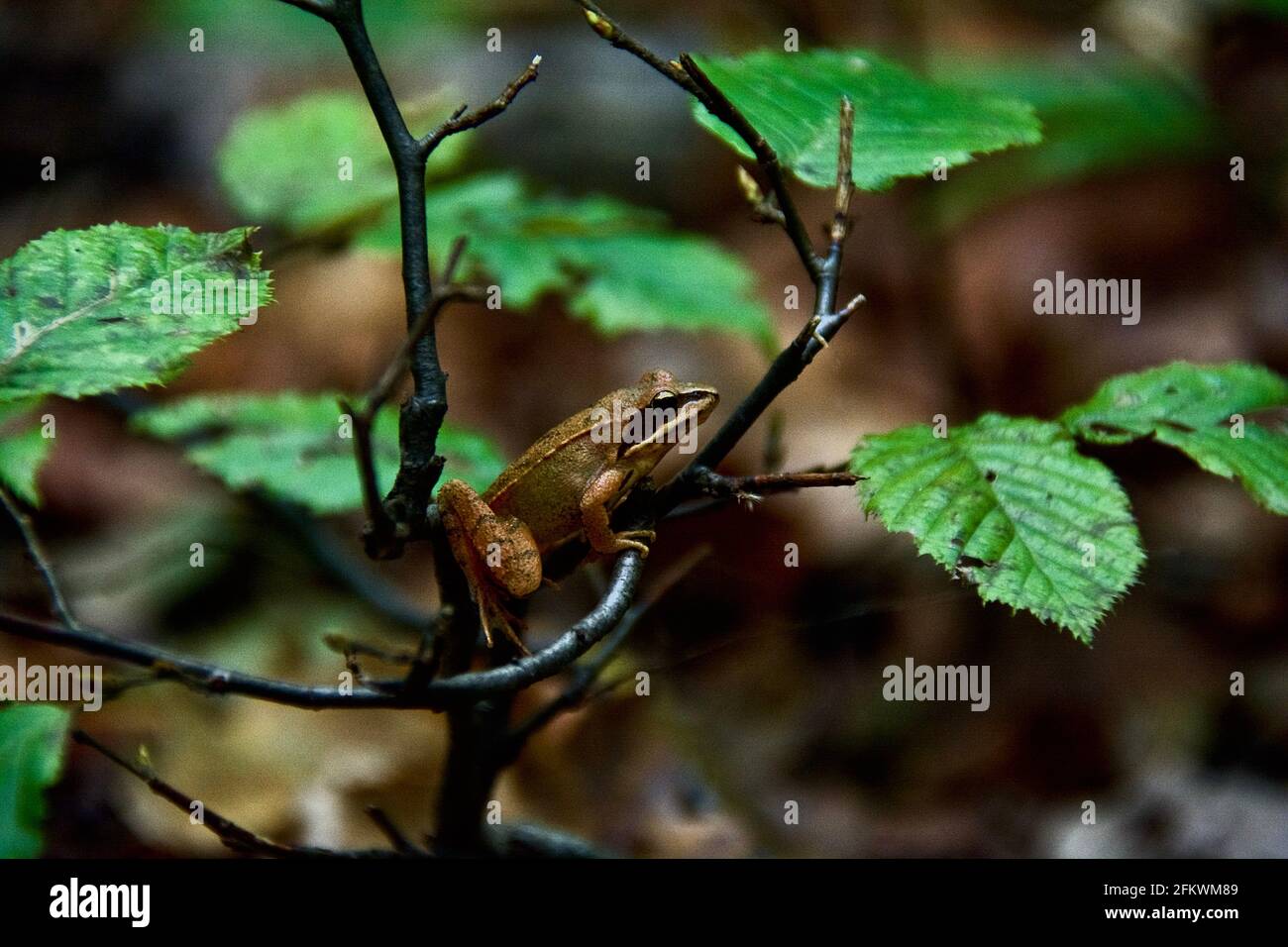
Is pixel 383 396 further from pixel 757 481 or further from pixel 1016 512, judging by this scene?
pixel 1016 512

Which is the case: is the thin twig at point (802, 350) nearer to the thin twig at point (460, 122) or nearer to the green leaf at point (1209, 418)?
the thin twig at point (460, 122)

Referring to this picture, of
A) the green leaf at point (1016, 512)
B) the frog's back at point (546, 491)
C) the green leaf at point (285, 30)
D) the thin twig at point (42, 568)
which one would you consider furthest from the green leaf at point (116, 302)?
the green leaf at point (285, 30)

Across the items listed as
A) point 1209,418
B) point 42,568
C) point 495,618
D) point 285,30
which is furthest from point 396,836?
point 285,30

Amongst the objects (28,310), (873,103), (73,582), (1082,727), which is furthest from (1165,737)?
(73,582)

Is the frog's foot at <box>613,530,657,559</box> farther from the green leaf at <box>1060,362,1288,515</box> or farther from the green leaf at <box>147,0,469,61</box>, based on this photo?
the green leaf at <box>147,0,469,61</box>

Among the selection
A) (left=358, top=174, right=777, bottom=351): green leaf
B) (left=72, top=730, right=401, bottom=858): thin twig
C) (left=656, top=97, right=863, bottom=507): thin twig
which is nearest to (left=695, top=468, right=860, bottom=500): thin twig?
(left=656, top=97, right=863, bottom=507): thin twig
